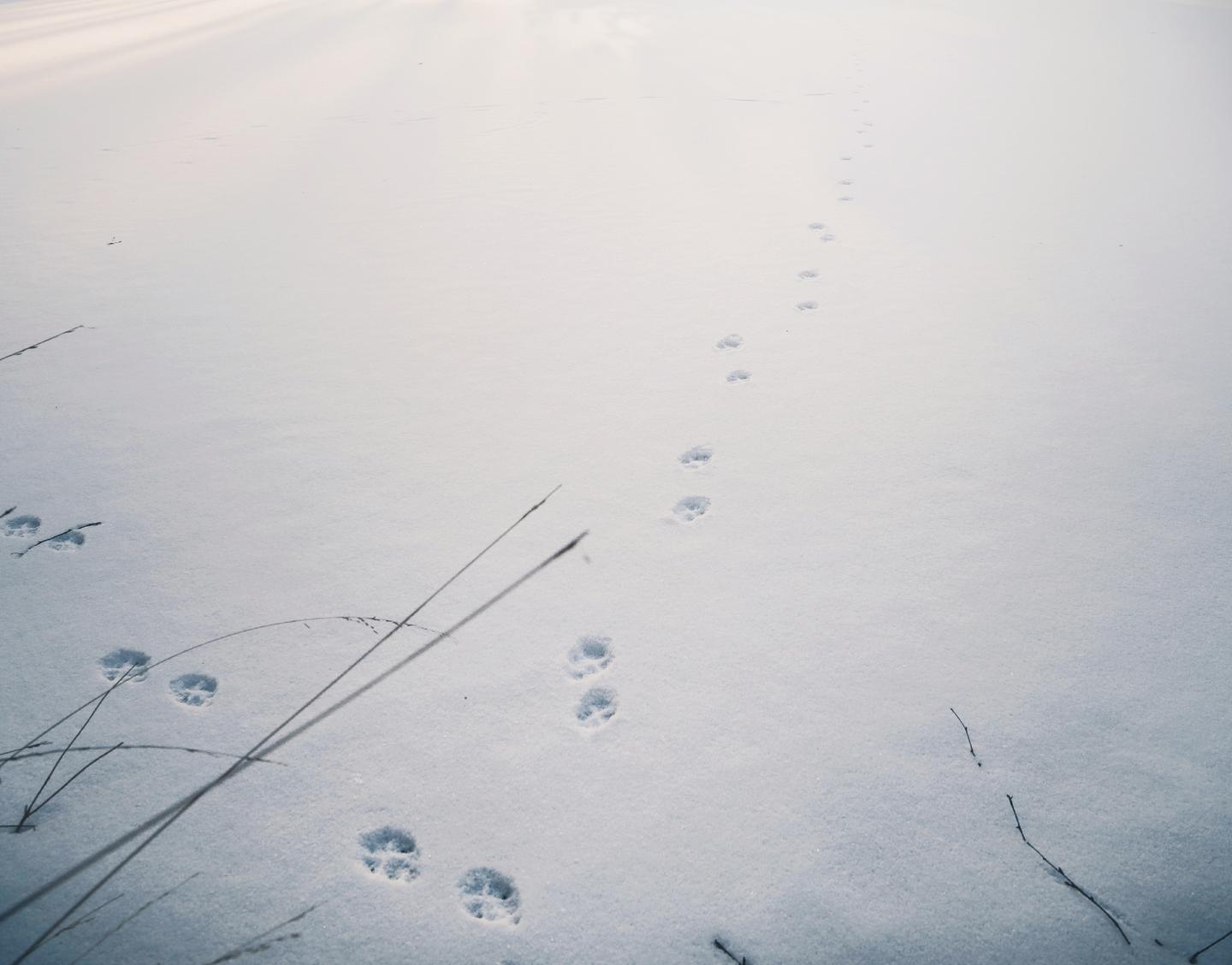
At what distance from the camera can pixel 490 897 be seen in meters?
0.98

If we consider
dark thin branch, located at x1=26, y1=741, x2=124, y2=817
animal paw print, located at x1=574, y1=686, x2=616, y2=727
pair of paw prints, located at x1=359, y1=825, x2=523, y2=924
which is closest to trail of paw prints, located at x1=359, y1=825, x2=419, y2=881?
pair of paw prints, located at x1=359, y1=825, x2=523, y2=924

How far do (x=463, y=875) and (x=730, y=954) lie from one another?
337 millimetres

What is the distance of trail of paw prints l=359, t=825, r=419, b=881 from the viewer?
998 mm

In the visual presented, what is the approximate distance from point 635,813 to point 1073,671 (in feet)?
2.33

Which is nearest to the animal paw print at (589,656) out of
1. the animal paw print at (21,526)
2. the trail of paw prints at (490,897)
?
the trail of paw prints at (490,897)

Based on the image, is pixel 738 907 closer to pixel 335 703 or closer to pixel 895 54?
pixel 335 703

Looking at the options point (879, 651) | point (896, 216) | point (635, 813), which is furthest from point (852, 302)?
point (635, 813)

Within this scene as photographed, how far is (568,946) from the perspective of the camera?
3.07 ft

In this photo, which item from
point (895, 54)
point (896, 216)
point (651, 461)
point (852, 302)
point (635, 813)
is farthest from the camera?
point (895, 54)

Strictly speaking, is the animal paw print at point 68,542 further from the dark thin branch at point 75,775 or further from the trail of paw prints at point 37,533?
the dark thin branch at point 75,775

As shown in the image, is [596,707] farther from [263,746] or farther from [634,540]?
[263,746]

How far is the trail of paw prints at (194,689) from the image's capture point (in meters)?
1.19

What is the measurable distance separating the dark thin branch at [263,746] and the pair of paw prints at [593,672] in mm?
177

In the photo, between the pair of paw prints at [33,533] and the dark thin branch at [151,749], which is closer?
the dark thin branch at [151,749]
